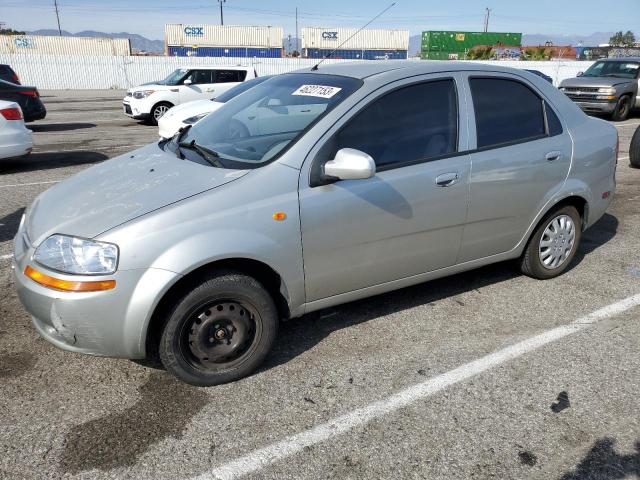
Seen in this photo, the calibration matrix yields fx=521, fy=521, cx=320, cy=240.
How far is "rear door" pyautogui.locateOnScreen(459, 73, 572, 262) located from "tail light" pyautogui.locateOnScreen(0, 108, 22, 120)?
750cm

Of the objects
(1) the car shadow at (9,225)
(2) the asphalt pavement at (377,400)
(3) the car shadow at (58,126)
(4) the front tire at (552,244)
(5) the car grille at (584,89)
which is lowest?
(2) the asphalt pavement at (377,400)

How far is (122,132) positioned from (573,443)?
13272 mm

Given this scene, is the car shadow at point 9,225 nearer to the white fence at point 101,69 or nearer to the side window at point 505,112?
the side window at point 505,112

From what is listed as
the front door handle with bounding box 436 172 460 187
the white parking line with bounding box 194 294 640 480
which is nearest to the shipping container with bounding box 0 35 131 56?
the front door handle with bounding box 436 172 460 187

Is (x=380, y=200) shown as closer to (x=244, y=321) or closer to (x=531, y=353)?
(x=244, y=321)

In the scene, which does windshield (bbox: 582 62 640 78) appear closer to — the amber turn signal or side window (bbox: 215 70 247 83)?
side window (bbox: 215 70 247 83)

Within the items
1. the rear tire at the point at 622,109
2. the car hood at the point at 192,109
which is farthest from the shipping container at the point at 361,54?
the car hood at the point at 192,109

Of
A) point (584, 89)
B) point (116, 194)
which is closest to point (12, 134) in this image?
point (116, 194)

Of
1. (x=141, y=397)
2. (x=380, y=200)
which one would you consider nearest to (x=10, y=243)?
(x=141, y=397)

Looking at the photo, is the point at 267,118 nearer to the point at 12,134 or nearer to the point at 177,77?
the point at 12,134

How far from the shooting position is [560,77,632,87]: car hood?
15.9m

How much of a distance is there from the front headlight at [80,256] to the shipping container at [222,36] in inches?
2496

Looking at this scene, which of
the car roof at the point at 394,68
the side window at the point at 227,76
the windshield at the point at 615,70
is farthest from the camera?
the windshield at the point at 615,70

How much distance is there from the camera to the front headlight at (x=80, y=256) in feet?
8.38
